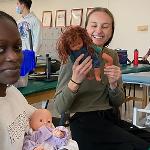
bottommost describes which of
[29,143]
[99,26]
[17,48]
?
[29,143]

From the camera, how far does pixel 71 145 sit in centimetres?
116

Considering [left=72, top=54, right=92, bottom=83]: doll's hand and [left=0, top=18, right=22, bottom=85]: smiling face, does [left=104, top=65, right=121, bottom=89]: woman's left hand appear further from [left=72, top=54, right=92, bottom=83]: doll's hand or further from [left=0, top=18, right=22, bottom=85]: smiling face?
[left=0, top=18, right=22, bottom=85]: smiling face

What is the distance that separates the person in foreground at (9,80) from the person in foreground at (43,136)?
0.27 feet

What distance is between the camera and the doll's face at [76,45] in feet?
4.31

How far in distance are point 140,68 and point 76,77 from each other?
2295mm

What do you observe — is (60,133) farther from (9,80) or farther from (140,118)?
(140,118)

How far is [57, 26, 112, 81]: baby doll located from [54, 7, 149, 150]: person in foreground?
0.38 feet

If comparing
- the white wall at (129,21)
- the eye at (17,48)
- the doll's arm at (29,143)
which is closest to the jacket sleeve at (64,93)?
the doll's arm at (29,143)

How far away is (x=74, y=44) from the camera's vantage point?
51.7 inches

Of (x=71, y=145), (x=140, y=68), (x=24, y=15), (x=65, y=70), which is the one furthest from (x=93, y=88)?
(x=24, y=15)

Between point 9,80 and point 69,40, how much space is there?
0.45 metres

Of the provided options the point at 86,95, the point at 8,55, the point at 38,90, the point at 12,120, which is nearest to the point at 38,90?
the point at 38,90

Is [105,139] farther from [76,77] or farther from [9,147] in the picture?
[9,147]

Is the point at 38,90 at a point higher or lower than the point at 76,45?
lower
